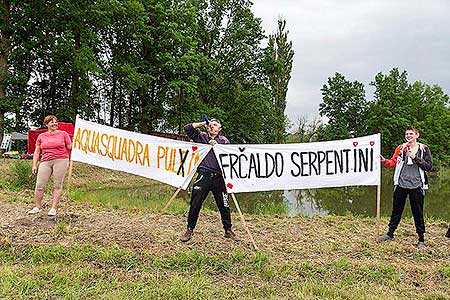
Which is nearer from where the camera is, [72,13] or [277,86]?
[72,13]

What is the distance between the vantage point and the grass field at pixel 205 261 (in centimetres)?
412

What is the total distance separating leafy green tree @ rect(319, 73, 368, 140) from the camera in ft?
161

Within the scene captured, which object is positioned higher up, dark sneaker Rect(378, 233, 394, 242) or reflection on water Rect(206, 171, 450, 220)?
dark sneaker Rect(378, 233, 394, 242)

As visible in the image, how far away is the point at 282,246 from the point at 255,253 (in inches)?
26.2

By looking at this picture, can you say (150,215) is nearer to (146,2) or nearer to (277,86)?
(146,2)

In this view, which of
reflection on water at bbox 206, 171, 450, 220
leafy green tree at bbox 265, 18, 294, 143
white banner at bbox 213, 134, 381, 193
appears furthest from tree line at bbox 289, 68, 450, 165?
white banner at bbox 213, 134, 381, 193

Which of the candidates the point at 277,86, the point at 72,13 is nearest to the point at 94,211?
the point at 72,13

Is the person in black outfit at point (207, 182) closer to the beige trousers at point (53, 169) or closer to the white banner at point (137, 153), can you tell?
the white banner at point (137, 153)

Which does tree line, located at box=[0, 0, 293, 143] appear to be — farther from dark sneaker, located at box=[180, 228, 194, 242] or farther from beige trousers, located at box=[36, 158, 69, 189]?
dark sneaker, located at box=[180, 228, 194, 242]

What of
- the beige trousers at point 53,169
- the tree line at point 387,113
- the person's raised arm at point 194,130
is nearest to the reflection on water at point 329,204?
the person's raised arm at point 194,130

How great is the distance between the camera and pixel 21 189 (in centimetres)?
1080

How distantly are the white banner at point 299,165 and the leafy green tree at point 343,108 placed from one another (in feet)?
140

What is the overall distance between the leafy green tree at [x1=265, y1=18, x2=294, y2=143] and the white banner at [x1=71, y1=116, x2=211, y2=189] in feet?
87.9

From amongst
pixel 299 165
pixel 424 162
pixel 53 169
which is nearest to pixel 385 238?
pixel 424 162
